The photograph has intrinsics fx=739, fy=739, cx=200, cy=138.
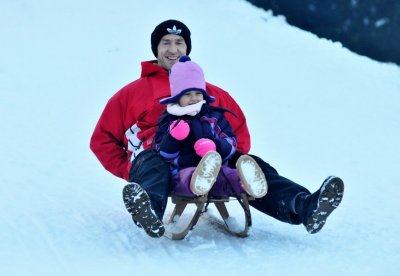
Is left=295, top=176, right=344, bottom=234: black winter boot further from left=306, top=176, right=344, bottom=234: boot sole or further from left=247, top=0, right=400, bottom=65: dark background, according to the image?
left=247, top=0, right=400, bottom=65: dark background

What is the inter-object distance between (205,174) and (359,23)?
409 centimetres

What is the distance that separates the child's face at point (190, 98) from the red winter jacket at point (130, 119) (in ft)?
1.06

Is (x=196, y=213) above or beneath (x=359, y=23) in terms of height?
beneath

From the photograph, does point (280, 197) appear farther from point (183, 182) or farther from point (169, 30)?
point (169, 30)

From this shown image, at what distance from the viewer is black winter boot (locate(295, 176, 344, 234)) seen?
8.64ft

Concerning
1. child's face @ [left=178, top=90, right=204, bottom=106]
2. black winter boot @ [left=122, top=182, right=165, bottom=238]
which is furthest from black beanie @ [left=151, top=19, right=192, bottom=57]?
black winter boot @ [left=122, top=182, right=165, bottom=238]

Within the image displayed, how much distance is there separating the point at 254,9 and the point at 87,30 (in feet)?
5.84

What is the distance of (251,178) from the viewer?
2.75m

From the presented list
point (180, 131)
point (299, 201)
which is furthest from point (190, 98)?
point (299, 201)

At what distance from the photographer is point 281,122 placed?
557 centimetres

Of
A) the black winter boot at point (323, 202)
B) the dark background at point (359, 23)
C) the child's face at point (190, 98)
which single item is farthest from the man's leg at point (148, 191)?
the dark background at point (359, 23)

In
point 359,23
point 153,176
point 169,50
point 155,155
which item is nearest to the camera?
point 153,176

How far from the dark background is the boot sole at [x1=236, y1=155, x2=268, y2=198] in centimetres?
393

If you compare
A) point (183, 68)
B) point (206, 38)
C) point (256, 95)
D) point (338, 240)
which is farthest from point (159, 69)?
point (206, 38)
